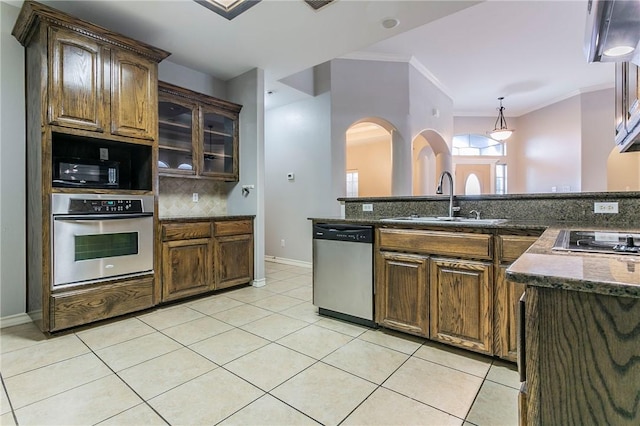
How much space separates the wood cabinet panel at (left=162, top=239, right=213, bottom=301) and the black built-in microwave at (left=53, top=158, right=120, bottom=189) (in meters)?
0.77

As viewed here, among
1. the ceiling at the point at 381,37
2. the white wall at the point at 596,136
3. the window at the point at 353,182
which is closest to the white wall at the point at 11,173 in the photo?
the ceiling at the point at 381,37

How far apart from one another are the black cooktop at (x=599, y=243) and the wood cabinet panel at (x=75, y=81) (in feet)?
10.5

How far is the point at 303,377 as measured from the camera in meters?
1.80

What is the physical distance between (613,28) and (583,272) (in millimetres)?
1228

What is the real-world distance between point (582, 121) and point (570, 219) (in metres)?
6.15

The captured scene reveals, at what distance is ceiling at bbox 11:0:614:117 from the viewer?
268cm

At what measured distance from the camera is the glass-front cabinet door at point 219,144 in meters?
3.71

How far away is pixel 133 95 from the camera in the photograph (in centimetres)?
281

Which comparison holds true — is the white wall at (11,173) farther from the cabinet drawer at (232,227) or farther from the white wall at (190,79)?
the cabinet drawer at (232,227)

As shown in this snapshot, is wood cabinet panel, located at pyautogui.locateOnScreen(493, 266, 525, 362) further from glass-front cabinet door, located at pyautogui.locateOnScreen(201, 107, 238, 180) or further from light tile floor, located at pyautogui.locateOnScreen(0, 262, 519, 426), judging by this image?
glass-front cabinet door, located at pyautogui.locateOnScreen(201, 107, 238, 180)

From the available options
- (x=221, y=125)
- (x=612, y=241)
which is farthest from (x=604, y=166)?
(x=221, y=125)

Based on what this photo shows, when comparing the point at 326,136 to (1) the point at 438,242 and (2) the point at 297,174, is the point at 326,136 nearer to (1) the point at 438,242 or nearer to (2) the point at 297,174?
(2) the point at 297,174

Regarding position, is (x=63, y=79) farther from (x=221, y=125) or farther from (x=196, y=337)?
(x=196, y=337)

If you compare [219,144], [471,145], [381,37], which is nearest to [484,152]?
[471,145]
